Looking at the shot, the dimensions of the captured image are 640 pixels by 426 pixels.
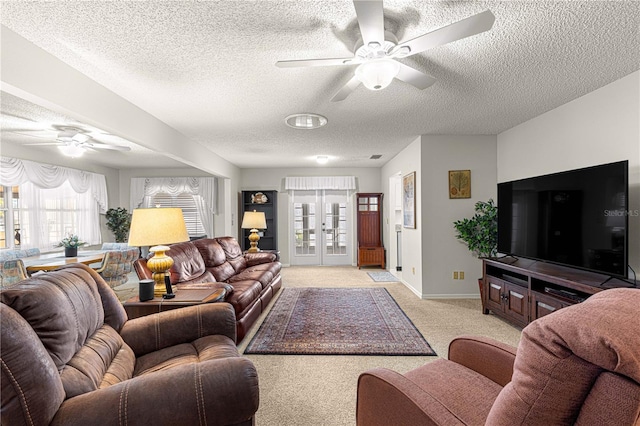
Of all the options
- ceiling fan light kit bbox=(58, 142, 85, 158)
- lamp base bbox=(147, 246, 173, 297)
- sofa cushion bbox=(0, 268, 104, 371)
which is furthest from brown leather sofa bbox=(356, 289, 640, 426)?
ceiling fan light kit bbox=(58, 142, 85, 158)

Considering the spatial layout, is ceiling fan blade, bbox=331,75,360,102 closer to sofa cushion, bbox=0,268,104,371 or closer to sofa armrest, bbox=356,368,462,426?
sofa armrest, bbox=356,368,462,426

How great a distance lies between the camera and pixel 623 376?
637mm

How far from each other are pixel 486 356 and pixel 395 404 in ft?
1.98

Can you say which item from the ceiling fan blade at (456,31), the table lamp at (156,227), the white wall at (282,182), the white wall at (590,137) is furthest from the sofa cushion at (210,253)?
the white wall at (590,137)

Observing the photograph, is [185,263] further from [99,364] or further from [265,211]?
[265,211]

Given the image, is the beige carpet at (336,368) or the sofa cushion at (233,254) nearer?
the beige carpet at (336,368)

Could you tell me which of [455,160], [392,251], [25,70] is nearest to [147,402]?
[25,70]

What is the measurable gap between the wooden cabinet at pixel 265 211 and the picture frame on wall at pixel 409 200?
10.2ft

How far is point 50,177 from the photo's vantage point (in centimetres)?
550

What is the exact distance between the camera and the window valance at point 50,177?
4.74m

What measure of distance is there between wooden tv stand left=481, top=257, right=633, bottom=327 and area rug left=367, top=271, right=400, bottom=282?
2158 mm

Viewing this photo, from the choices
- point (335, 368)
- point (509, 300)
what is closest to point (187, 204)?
point (335, 368)

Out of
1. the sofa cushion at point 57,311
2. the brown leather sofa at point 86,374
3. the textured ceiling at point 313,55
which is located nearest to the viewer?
the brown leather sofa at point 86,374

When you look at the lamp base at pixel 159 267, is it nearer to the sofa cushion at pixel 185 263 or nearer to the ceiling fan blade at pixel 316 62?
the sofa cushion at pixel 185 263
